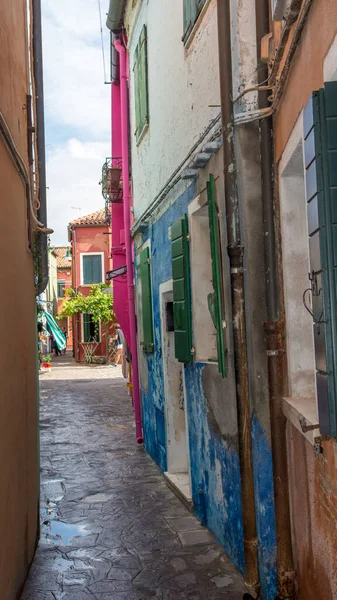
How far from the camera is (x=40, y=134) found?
6.80 m

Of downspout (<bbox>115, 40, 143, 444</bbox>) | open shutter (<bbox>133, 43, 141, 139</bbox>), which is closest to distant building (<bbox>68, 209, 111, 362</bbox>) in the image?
downspout (<bbox>115, 40, 143, 444</bbox>)

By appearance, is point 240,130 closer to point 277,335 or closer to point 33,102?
point 277,335

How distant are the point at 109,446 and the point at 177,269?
507 cm

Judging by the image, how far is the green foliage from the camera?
3228cm

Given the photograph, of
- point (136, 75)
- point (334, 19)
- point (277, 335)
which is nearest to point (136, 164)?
point (136, 75)

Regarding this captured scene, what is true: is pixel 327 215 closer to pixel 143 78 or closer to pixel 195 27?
pixel 195 27

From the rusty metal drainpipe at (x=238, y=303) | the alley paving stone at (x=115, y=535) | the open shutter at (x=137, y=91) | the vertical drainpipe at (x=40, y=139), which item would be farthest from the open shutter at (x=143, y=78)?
the alley paving stone at (x=115, y=535)

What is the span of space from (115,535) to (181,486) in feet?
4.51

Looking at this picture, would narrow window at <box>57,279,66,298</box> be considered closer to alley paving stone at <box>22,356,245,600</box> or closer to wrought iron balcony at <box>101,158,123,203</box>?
wrought iron balcony at <box>101,158,123,203</box>

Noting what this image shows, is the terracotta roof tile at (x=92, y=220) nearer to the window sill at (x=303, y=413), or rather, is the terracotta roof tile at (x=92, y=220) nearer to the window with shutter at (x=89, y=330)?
the window with shutter at (x=89, y=330)

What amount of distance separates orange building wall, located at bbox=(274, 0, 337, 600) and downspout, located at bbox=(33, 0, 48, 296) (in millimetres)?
3133

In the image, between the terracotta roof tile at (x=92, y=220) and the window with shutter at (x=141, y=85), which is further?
the terracotta roof tile at (x=92, y=220)

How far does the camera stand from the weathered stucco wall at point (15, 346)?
4059 millimetres

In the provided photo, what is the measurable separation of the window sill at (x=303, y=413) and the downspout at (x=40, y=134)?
3.52 m
